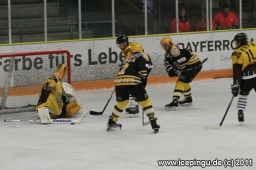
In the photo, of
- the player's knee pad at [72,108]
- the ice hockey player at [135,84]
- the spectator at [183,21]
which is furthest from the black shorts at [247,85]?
the spectator at [183,21]

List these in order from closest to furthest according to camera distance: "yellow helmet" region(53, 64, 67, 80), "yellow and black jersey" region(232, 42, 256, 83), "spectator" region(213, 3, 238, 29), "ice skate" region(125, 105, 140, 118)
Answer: "yellow and black jersey" region(232, 42, 256, 83) → "yellow helmet" region(53, 64, 67, 80) → "ice skate" region(125, 105, 140, 118) → "spectator" region(213, 3, 238, 29)

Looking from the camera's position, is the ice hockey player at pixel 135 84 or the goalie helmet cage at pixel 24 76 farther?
the goalie helmet cage at pixel 24 76

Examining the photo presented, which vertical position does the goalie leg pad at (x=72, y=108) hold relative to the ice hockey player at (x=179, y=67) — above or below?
below

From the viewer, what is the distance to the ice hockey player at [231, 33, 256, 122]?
9.59m

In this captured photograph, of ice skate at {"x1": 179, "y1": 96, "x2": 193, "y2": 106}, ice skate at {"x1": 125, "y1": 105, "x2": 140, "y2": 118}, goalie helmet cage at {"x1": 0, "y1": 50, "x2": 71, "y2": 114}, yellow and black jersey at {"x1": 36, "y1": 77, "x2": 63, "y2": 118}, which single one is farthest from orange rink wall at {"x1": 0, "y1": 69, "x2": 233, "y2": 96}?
ice skate at {"x1": 179, "y1": 96, "x2": 193, "y2": 106}

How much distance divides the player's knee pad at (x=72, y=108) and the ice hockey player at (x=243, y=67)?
7.75ft

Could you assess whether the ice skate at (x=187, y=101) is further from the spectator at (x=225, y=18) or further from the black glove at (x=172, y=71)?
the spectator at (x=225, y=18)

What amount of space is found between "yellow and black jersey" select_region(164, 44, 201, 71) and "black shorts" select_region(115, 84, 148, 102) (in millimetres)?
2213

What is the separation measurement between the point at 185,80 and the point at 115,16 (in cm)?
312

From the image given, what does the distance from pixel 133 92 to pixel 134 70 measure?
27 centimetres

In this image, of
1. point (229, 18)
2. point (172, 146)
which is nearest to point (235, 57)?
point (172, 146)

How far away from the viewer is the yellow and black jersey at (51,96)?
10.5 m

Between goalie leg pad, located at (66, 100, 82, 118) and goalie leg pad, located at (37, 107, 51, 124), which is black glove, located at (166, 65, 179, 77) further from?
goalie leg pad, located at (37, 107, 51, 124)

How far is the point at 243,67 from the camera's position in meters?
9.70
